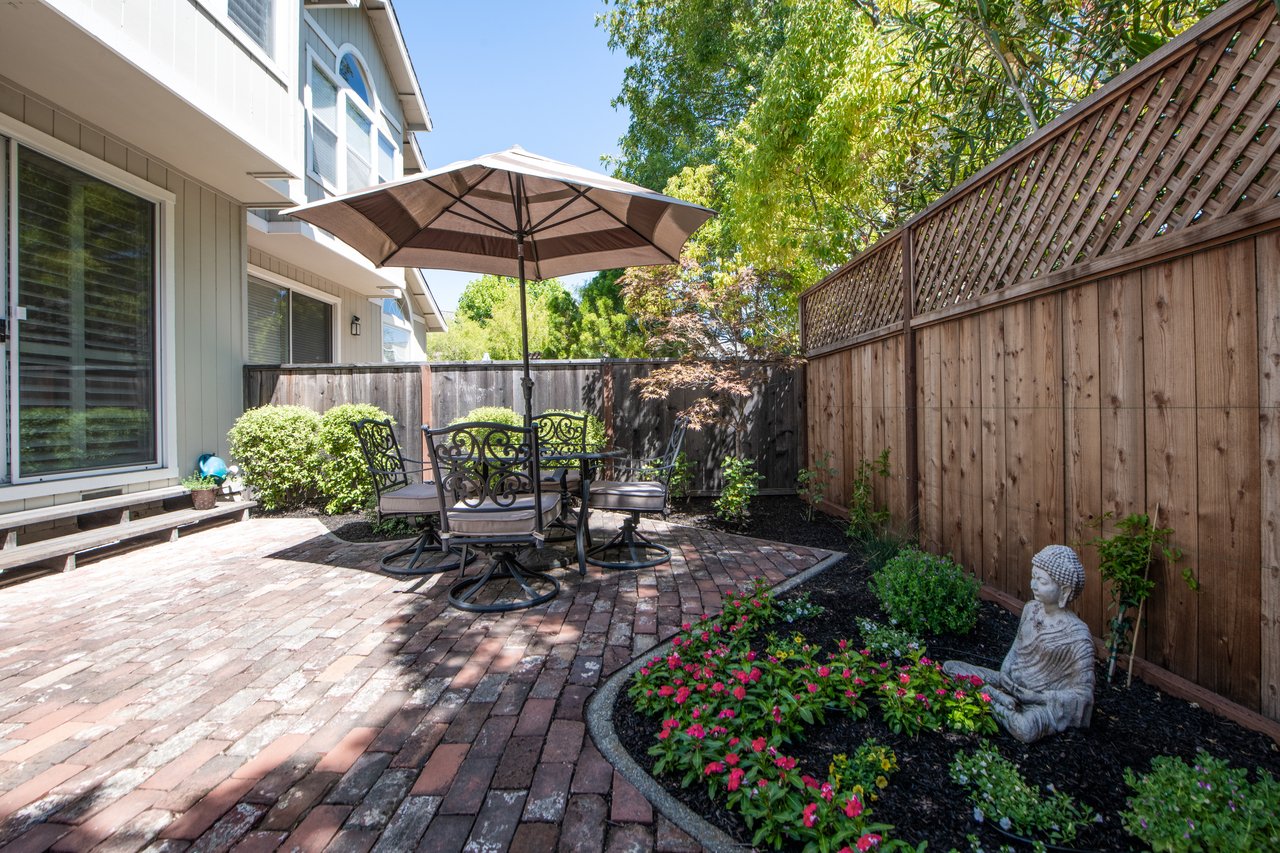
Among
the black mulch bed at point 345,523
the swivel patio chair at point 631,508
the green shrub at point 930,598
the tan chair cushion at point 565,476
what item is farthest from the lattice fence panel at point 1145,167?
the black mulch bed at point 345,523

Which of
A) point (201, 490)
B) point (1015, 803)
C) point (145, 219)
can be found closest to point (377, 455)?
point (201, 490)

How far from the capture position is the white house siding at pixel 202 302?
470 cm

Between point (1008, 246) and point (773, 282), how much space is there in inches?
124

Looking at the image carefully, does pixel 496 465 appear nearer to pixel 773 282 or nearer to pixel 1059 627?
pixel 1059 627

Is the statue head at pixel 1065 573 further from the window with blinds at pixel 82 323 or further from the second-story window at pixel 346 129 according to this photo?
the second-story window at pixel 346 129

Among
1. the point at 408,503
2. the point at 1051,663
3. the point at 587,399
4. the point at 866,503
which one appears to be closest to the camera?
the point at 1051,663

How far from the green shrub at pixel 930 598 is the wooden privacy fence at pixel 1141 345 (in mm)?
398

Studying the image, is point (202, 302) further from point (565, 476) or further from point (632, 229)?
point (632, 229)

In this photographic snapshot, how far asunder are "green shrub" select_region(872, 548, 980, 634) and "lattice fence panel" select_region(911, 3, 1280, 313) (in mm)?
1420

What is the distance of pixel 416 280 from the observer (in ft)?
34.7

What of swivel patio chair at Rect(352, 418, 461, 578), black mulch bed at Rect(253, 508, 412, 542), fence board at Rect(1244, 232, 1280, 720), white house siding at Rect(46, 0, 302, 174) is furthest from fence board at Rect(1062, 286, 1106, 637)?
white house siding at Rect(46, 0, 302, 174)

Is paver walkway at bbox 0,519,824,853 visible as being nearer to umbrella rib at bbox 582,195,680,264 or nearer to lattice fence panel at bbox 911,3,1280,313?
lattice fence panel at bbox 911,3,1280,313

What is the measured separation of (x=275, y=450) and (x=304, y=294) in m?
3.08

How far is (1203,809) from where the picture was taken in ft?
4.13
